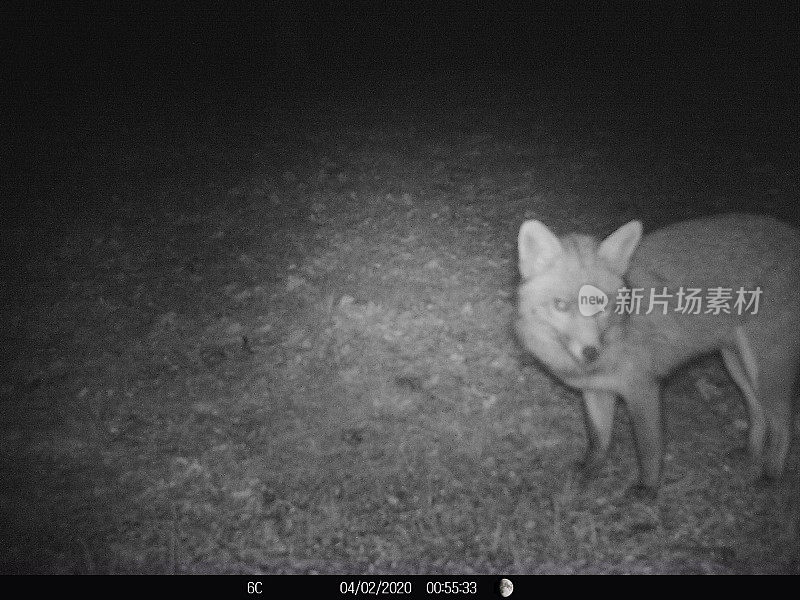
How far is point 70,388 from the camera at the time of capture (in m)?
4.05

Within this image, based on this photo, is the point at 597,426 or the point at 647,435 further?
the point at 597,426

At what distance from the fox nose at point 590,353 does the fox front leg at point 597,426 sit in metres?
0.58

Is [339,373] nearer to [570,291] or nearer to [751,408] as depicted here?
[570,291]

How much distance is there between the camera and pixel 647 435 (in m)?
2.96

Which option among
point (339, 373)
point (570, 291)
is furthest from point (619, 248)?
point (339, 373)

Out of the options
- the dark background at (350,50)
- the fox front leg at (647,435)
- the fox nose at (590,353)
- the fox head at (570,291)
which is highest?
the dark background at (350,50)

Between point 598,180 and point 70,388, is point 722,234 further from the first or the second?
point 70,388

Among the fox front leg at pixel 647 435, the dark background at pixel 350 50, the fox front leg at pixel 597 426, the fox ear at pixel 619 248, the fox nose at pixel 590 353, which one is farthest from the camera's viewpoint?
the dark background at pixel 350 50

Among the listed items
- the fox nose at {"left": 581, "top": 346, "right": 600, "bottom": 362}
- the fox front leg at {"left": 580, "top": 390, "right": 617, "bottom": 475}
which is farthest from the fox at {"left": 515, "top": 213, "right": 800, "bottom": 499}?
the fox front leg at {"left": 580, "top": 390, "right": 617, "bottom": 475}

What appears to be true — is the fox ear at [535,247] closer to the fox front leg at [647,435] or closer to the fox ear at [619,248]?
the fox ear at [619,248]

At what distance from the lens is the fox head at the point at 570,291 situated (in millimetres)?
2701

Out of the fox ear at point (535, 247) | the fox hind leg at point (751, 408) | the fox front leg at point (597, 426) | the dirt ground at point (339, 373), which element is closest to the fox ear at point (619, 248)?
the fox ear at point (535, 247)

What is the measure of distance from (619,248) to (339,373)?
6.81 feet

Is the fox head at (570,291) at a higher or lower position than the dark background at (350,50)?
lower
